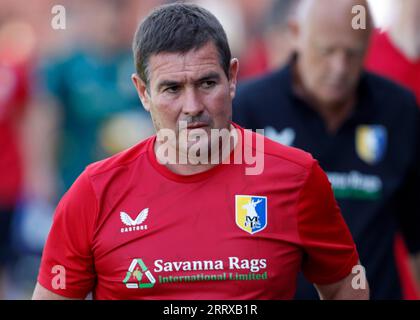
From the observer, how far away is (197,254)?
422 cm

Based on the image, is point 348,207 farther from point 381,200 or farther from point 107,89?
point 107,89

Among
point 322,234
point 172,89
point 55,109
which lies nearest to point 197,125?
point 172,89

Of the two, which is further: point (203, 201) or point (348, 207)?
point (348, 207)

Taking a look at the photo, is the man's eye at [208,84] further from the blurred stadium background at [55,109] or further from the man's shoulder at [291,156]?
the blurred stadium background at [55,109]

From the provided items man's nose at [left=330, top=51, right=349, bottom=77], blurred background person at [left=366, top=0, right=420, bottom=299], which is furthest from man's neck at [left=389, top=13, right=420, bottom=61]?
man's nose at [left=330, top=51, right=349, bottom=77]

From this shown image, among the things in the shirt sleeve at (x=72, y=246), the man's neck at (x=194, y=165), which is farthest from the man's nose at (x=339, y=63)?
the shirt sleeve at (x=72, y=246)

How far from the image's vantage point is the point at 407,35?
7.86m

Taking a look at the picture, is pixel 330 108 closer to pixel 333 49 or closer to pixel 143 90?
pixel 333 49

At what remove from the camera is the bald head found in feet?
19.7

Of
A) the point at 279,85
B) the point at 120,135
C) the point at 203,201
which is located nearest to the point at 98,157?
the point at 120,135

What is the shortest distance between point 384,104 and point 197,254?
91.8 inches

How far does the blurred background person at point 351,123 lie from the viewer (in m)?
6.00

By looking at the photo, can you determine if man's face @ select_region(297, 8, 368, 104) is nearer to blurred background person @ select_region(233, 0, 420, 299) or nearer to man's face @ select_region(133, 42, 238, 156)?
blurred background person @ select_region(233, 0, 420, 299)

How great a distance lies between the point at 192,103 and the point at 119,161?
0.43 m
